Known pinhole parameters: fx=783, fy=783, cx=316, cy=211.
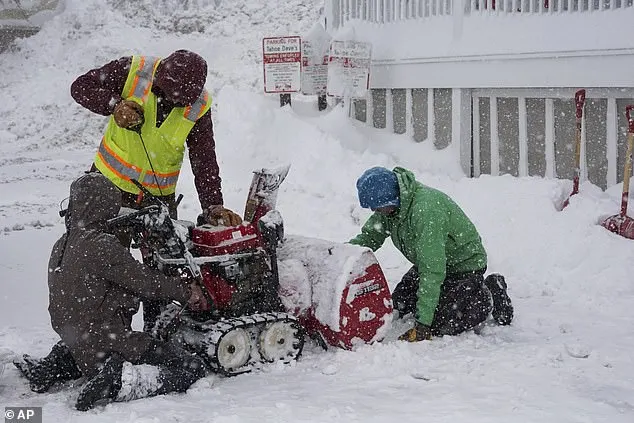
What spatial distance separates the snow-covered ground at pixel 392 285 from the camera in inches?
167

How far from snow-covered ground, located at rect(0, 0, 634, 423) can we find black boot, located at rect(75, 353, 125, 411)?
7cm

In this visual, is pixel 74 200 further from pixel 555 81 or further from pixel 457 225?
pixel 555 81

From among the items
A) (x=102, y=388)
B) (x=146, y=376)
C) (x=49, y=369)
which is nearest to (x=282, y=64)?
(x=49, y=369)

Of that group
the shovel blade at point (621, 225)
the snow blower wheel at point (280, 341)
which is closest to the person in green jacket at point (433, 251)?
the snow blower wheel at point (280, 341)

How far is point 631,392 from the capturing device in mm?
4402

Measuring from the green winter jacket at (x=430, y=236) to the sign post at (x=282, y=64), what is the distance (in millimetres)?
5231

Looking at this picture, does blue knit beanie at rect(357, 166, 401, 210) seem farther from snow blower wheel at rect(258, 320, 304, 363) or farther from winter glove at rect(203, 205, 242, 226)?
snow blower wheel at rect(258, 320, 304, 363)

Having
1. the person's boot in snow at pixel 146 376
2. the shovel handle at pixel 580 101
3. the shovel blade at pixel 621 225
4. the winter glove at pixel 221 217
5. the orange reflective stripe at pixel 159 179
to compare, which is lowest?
the person's boot in snow at pixel 146 376

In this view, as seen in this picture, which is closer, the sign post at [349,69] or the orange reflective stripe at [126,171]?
the orange reflective stripe at [126,171]

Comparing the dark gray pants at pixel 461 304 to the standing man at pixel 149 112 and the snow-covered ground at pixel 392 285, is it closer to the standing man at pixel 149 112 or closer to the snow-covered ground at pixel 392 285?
the snow-covered ground at pixel 392 285

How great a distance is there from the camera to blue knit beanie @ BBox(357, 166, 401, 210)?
5.38 metres

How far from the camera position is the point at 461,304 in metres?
5.62

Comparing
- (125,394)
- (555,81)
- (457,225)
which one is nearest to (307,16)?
(555,81)

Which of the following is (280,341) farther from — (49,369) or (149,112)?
(149,112)
